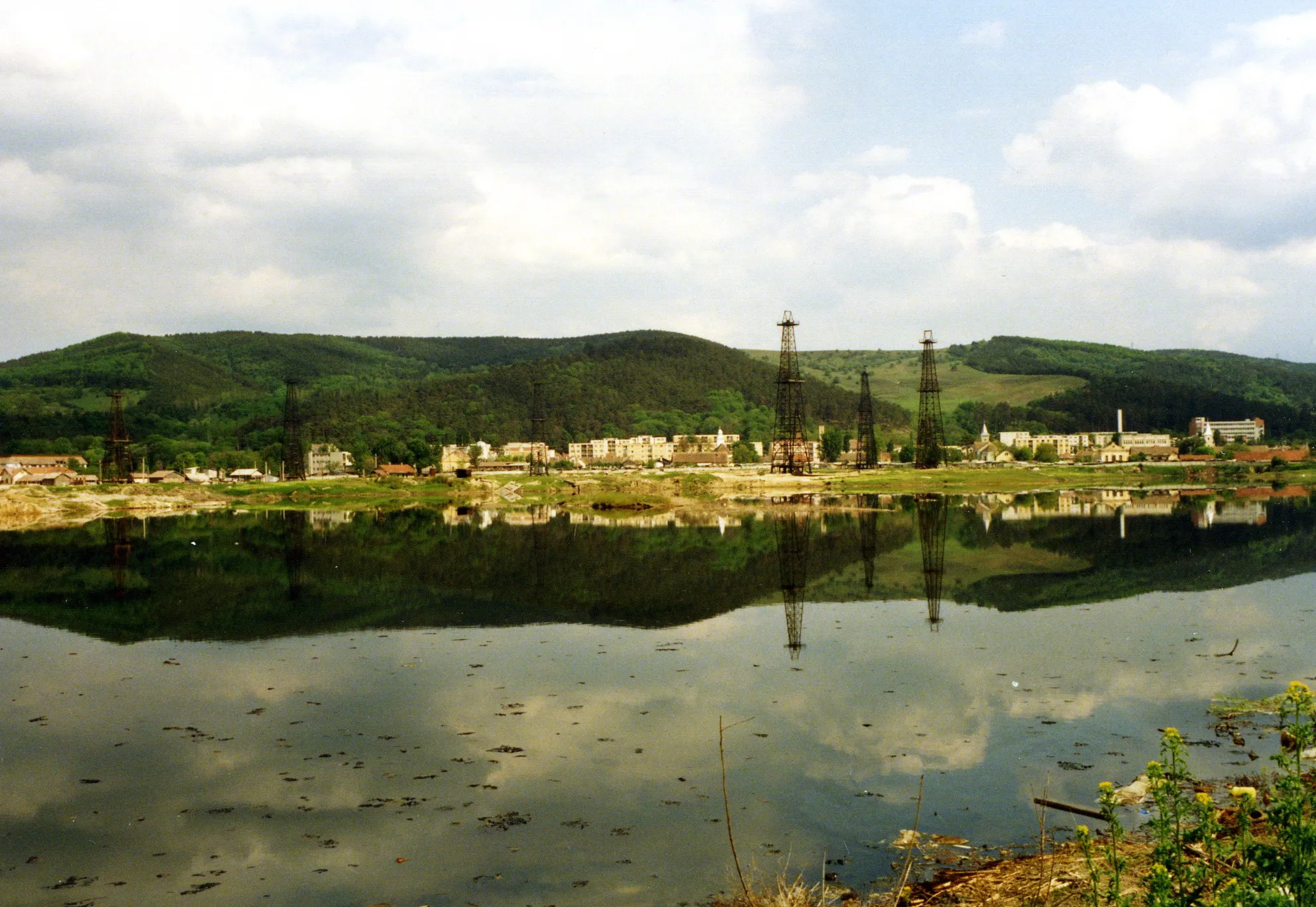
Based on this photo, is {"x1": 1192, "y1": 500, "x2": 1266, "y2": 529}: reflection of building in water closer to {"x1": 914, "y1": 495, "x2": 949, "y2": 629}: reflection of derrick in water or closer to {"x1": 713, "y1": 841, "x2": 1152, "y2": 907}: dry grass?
{"x1": 914, "y1": 495, "x2": 949, "y2": 629}: reflection of derrick in water

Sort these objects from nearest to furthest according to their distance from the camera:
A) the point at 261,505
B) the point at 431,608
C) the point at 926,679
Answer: the point at 926,679, the point at 431,608, the point at 261,505

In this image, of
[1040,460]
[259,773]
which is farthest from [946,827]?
[1040,460]

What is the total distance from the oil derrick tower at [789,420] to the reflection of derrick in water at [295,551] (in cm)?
4372

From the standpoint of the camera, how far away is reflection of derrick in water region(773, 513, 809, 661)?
2044 cm

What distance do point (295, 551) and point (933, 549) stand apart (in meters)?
26.4

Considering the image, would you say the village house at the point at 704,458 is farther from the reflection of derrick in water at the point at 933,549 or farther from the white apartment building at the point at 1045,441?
the reflection of derrick in water at the point at 933,549

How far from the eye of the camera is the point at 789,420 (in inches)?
3730

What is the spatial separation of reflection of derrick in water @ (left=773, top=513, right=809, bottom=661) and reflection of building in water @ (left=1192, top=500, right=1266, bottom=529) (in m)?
18.3

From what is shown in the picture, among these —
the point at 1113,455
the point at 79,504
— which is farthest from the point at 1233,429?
the point at 79,504

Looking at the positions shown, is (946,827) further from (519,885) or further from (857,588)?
(857,588)

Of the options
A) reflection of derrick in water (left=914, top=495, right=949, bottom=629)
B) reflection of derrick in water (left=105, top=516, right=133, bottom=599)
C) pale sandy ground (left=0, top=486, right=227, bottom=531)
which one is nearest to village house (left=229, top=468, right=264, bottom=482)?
pale sandy ground (left=0, top=486, right=227, bottom=531)

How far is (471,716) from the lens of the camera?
564 inches

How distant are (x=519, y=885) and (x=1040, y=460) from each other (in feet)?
458

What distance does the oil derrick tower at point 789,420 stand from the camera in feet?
284
